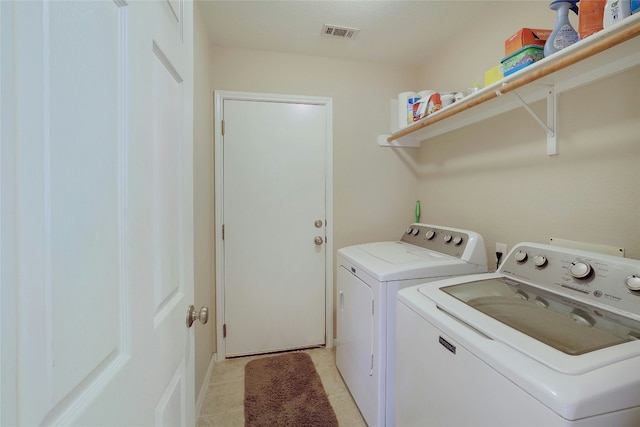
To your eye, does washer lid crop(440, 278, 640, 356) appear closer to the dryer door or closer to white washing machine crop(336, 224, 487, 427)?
white washing machine crop(336, 224, 487, 427)

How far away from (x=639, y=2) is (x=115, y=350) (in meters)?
1.60

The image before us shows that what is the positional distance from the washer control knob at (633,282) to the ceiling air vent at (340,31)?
200 cm

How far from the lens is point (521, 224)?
5.07 feet

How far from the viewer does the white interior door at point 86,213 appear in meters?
0.28

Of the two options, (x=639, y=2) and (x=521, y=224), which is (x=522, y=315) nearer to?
(x=521, y=224)

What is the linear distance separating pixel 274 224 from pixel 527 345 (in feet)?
6.06

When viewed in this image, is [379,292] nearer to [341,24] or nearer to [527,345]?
[527,345]

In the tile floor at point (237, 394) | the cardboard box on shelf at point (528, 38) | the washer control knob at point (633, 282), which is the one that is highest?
the cardboard box on shelf at point (528, 38)

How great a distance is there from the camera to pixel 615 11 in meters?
0.86

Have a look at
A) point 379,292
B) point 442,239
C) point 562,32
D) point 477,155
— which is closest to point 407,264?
point 379,292

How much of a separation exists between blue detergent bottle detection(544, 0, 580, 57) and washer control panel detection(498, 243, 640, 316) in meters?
0.81

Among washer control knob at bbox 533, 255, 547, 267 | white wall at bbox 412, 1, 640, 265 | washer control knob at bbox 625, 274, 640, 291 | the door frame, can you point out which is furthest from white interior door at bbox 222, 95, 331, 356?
washer control knob at bbox 625, 274, 640, 291

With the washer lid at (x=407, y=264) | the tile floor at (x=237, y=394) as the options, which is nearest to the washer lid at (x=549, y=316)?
the washer lid at (x=407, y=264)

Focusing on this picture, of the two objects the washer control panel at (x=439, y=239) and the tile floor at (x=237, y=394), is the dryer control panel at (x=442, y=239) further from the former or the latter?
the tile floor at (x=237, y=394)
